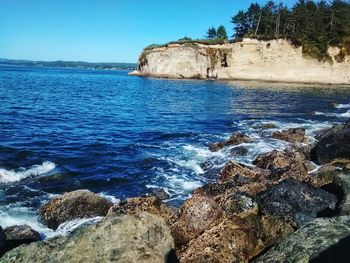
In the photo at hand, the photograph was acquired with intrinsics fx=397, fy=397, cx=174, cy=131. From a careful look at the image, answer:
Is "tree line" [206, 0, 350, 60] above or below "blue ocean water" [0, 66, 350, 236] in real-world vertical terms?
above

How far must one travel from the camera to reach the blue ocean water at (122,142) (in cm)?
1852

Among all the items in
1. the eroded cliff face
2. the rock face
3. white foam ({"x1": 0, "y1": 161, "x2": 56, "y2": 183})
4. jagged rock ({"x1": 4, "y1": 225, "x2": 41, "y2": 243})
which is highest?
the eroded cliff face

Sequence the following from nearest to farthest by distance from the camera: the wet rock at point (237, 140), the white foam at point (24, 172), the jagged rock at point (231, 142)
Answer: the white foam at point (24, 172) < the jagged rock at point (231, 142) < the wet rock at point (237, 140)

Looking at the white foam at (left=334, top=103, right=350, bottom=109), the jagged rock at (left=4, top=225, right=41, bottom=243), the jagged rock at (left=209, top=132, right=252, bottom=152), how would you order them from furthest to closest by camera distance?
1. the white foam at (left=334, top=103, right=350, bottom=109)
2. the jagged rock at (left=209, top=132, right=252, bottom=152)
3. the jagged rock at (left=4, top=225, right=41, bottom=243)

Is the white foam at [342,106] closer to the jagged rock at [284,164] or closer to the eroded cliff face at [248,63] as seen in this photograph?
the jagged rock at [284,164]

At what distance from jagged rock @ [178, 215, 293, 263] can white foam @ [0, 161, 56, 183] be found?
12.4m

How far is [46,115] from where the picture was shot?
3909 centimetres

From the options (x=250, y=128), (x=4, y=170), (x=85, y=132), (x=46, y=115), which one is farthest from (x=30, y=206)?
(x=46, y=115)

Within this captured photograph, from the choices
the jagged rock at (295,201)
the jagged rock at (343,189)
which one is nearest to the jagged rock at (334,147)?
the jagged rock at (343,189)

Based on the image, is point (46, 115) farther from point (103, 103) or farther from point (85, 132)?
point (103, 103)

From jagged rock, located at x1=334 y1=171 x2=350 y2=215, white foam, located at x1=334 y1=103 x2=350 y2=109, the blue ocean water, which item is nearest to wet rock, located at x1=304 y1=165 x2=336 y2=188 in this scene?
jagged rock, located at x1=334 y1=171 x2=350 y2=215

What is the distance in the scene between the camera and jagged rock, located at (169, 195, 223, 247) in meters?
10.6

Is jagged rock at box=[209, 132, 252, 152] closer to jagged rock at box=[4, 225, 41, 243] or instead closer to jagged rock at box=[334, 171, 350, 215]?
jagged rock at box=[334, 171, 350, 215]

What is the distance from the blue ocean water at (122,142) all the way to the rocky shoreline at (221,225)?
199 centimetres
